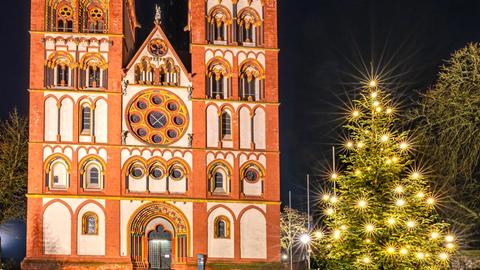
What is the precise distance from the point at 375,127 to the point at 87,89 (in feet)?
79.8

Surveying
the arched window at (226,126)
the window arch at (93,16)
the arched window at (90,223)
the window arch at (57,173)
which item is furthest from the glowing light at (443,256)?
the window arch at (93,16)

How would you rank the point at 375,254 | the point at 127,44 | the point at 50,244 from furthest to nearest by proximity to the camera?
1. the point at 127,44
2. the point at 50,244
3. the point at 375,254

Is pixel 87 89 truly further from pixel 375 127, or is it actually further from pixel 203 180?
pixel 375 127

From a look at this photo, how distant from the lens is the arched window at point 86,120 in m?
47.5

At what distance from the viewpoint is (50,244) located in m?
45.9

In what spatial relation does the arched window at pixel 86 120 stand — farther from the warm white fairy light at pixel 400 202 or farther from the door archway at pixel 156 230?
the warm white fairy light at pixel 400 202

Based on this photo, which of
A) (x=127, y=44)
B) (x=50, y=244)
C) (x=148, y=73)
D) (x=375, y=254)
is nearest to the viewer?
(x=375, y=254)

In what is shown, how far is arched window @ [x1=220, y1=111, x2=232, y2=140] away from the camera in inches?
1935

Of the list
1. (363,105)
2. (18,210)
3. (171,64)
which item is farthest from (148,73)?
(363,105)

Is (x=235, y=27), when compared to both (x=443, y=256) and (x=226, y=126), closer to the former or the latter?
(x=226, y=126)

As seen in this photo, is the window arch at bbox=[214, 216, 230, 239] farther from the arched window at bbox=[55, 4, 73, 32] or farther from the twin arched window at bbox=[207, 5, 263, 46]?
the arched window at bbox=[55, 4, 73, 32]

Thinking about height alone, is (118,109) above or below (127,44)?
below

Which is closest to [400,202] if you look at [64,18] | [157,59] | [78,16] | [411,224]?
[411,224]

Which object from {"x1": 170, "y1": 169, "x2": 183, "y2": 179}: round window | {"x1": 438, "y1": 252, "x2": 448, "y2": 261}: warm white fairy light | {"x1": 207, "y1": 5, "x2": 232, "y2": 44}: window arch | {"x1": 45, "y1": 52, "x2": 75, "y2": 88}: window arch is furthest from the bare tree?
{"x1": 438, "y1": 252, "x2": 448, "y2": 261}: warm white fairy light
